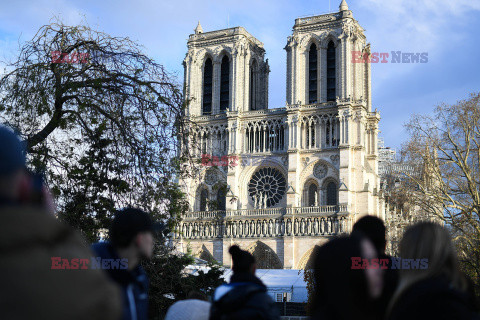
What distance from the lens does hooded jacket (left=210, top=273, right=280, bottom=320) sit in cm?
354

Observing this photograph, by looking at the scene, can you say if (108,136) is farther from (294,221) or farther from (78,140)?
(294,221)

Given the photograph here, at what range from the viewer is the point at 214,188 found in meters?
10.8

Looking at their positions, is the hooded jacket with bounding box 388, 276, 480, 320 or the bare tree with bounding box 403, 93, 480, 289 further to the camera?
the bare tree with bounding box 403, 93, 480, 289

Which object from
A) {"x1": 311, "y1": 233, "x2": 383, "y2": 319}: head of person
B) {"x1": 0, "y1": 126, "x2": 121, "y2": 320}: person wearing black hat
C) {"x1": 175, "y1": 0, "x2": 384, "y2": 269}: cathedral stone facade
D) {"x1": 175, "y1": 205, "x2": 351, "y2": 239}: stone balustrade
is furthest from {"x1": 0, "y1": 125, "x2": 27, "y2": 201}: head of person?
{"x1": 175, "y1": 0, "x2": 384, "y2": 269}: cathedral stone facade

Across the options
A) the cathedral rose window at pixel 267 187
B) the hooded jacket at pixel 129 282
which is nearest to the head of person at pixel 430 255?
the hooded jacket at pixel 129 282

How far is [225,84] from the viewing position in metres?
50.5

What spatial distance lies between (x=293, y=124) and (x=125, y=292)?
43.0 metres

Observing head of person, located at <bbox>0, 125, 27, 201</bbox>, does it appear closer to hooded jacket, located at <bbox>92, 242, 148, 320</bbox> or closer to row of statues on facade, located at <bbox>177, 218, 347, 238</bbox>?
hooded jacket, located at <bbox>92, 242, 148, 320</bbox>

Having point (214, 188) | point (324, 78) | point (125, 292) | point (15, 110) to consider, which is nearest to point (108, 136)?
point (15, 110)

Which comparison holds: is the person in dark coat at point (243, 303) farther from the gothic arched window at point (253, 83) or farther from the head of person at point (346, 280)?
the gothic arched window at point (253, 83)

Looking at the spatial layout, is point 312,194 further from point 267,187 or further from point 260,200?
point 260,200

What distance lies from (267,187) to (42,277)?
45.6 meters

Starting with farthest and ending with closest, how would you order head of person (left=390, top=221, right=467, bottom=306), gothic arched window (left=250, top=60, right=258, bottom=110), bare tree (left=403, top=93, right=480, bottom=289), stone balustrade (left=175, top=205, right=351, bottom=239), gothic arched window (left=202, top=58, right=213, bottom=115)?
gothic arched window (left=250, top=60, right=258, bottom=110)
gothic arched window (left=202, top=58, right=213, bottom=115)
stone balustrade (left=175, top=205, right=351, bottom=239)
bare tree (left=403, top=93, right=480, bottom=289)
head of person (left=390, top=221, right=467, bottom=306)

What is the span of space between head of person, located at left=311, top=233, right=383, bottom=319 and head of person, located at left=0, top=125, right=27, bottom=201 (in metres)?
1.27
